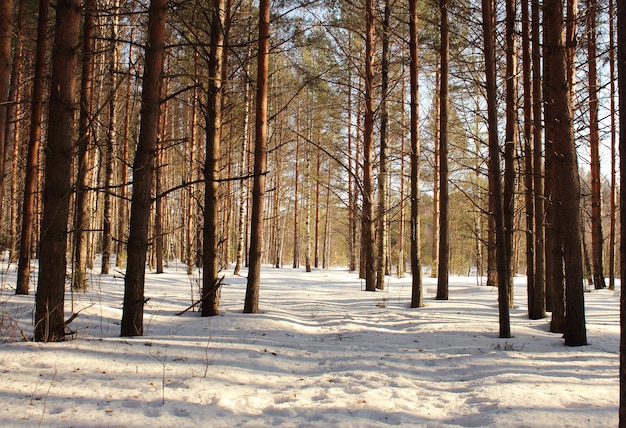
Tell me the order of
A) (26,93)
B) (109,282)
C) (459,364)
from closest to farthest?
(459,364) < (109,282) < (26,93)

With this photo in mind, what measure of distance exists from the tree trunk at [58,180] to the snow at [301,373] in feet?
1.31

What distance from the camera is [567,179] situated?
5.79 meters

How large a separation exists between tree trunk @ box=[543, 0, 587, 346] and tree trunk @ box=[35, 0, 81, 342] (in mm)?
6113

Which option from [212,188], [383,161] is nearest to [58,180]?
[212,188]

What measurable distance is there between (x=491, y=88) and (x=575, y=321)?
3398 millimetres

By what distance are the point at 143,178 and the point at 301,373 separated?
3.10 metres

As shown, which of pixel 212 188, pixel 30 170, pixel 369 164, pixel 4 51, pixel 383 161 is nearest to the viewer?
pixel 4 51

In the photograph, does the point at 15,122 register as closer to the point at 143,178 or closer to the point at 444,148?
the point at 143,178

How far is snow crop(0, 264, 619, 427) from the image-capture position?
3168mm

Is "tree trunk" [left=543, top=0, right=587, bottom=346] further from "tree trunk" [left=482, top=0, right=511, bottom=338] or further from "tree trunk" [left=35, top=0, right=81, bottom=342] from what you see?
"tree trunk" [left=35, top=0, right=81, bottom=342]

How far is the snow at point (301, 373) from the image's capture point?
3168mm

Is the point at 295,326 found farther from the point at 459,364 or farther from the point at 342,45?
the point at 342,45

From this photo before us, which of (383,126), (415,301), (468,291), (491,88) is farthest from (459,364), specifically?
(383,126)

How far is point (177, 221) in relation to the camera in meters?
33.0
